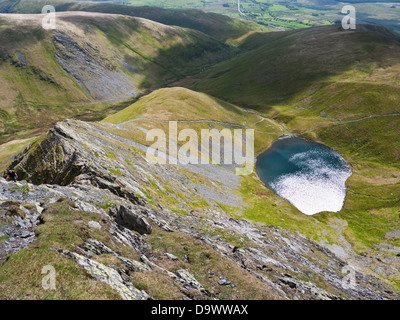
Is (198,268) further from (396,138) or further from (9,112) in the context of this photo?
(9,112)

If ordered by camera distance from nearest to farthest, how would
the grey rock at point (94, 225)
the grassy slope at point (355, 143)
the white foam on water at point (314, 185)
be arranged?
the grey rock at point (94, 225)
the grassy slope at point (355, 143)
the white foam on water at point (314, 185)

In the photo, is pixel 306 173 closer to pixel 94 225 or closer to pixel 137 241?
pixel 137 241

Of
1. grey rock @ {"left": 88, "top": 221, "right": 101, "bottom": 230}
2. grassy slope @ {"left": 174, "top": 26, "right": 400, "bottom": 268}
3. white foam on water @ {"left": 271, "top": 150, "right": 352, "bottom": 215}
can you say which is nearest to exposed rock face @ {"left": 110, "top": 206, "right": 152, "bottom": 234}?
grey rock @ {"left": 88, "top": 221, "right": 101, "bottom": 230}

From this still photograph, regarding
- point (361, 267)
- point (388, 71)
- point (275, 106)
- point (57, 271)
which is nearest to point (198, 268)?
point (57, 271)

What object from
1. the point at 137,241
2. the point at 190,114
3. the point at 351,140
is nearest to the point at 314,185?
the point at 351,140

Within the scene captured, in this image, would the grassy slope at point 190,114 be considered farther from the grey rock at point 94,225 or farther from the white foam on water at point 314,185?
the grey rock at point 94,225

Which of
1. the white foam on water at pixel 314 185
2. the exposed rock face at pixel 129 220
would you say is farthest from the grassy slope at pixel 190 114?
the exposed rock face at pixel 129 220
